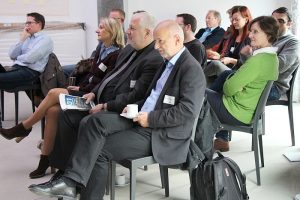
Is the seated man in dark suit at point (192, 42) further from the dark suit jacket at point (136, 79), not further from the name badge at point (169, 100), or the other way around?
the name badge at point (169, 100)

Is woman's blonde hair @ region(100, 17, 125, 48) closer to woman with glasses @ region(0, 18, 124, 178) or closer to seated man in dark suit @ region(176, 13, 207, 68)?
woman with glasses @ region(0, 18, 124, 178)

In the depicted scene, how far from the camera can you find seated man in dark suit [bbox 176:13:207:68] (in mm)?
3504

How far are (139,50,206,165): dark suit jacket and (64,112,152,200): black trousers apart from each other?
7 cm

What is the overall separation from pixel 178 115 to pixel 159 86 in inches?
11.1

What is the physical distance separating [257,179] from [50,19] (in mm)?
5007

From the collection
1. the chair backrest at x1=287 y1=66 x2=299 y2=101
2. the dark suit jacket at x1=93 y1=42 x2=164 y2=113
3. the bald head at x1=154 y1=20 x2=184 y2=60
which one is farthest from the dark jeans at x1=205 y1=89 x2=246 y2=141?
the chair backrest at x1=287 y1=66 x2=299 y2=101

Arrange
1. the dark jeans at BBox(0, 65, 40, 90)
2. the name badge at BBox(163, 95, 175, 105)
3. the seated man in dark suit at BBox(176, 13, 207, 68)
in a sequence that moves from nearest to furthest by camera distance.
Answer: the name badge at BBox(163, 95, 175, 105) < the seated man in dark suit at BBox(176, 13, 207, 68) < the dark jeans at BBox(0, 65, 40, 90)

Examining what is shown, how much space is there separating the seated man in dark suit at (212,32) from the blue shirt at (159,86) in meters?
2.89

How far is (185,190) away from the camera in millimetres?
2748

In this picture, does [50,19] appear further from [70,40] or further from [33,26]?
[33,26]

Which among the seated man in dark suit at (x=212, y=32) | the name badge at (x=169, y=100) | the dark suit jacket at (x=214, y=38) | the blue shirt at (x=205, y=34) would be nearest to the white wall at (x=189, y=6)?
the seated man in dark suit at (x=212, y=32)

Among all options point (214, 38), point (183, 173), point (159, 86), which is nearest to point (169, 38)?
point (159, 86)

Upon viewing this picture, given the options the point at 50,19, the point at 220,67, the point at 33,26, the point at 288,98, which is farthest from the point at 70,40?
the point at 288,98

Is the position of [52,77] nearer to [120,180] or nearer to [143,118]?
[120,180]
